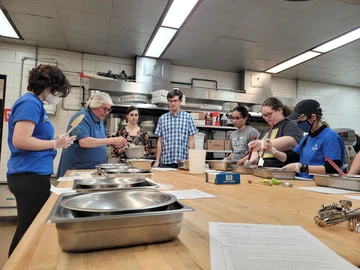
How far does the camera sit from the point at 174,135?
3066 mm

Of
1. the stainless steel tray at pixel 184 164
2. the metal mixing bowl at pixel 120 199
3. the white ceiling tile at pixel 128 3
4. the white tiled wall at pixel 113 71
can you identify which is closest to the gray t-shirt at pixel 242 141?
the stainless steel tray at pixel 184 164

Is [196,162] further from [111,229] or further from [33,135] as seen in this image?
[111,229]

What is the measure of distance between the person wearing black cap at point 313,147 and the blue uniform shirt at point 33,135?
159 cm

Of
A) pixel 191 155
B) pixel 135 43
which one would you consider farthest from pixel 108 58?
pixel 191 155

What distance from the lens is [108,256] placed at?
1.51ft

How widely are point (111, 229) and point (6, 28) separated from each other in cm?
450

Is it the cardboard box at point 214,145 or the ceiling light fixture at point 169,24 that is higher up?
the ceiling light fixture at point 169,24

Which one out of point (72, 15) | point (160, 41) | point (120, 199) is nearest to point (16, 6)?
point (72, 15)

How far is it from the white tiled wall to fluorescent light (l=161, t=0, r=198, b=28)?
5.39 feet

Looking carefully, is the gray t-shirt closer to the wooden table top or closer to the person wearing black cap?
the person wearing black cap

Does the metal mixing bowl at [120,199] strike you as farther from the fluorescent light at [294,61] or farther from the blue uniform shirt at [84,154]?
the fluorescent light at [294,61]

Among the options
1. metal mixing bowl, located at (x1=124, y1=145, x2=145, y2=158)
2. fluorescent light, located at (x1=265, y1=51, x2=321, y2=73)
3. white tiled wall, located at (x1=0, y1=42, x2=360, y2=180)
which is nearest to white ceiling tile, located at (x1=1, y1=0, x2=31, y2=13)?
white tiled wall, located at (x1=0, y1=42, x2=360, y2=180)

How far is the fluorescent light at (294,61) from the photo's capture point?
178 inches

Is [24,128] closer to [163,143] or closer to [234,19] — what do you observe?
[163,143]
